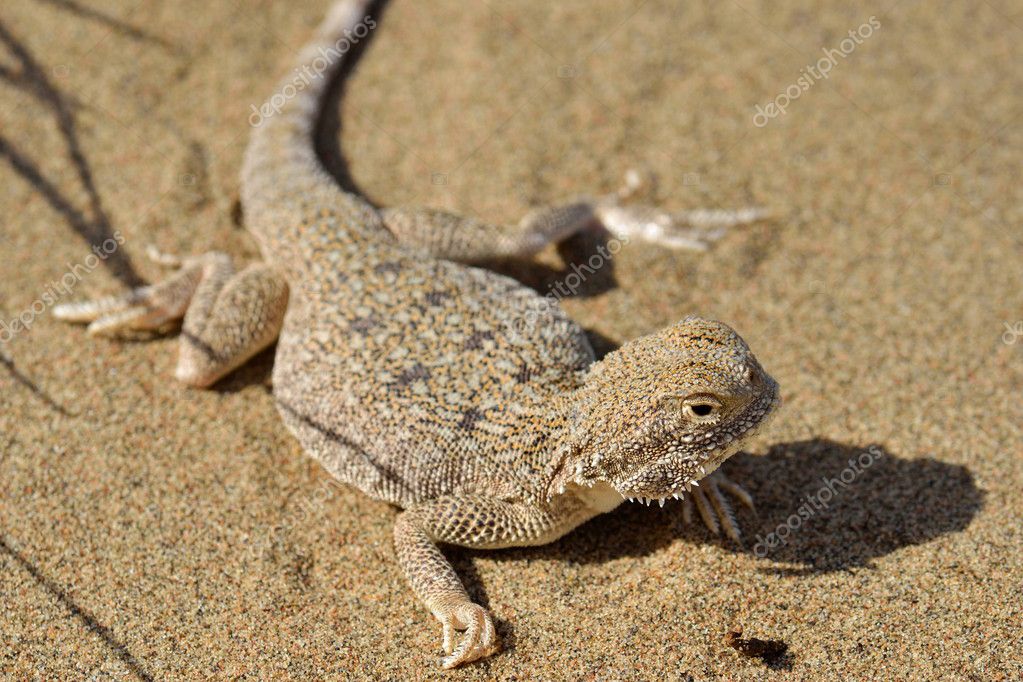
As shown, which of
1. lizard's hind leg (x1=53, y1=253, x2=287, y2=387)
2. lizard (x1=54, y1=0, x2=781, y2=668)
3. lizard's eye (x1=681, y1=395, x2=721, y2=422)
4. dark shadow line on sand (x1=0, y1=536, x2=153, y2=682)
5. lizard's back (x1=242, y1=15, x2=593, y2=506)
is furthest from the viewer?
lizard's hind leg (x1=53, y1=253, x2=287, y2=387)

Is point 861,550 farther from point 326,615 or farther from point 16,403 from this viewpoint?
point 16,403

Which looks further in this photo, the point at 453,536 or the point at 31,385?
the point at 31,385

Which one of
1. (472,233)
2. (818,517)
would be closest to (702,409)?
(818,517)

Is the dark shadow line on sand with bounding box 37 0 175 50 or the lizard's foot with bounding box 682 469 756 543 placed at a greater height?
the dark shadow line on sand with bounding box 37 0 175 50

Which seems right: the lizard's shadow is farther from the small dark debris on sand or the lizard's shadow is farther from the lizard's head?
the lizard's head

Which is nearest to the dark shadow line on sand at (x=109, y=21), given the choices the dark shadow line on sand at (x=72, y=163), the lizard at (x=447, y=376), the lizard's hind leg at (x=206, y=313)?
the dark shadow line on sand at (x=72, y=163)

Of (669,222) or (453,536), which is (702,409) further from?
(669,222)

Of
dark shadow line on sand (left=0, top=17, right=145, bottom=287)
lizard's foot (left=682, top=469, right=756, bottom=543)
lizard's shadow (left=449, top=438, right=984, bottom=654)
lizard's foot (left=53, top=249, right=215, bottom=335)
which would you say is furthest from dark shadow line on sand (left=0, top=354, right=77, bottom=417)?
lizard's foot (left=682, top=469, right=756, bottom=543)
